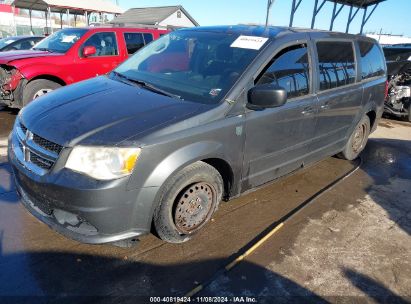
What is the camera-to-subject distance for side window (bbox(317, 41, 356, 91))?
4172mm

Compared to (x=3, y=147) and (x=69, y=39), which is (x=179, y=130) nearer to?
(x=3, y=147)

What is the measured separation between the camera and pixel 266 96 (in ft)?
10.2

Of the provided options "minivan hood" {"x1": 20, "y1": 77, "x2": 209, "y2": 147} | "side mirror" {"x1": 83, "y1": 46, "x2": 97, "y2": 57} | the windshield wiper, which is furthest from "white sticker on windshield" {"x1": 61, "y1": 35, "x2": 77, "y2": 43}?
"minivan hood" {"x1": 20, "y1": 77, "x2": 209, "y2": 147}

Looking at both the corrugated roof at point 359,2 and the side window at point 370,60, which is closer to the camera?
the side window at point 370,60

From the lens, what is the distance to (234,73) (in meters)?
3.33

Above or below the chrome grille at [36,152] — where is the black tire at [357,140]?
below

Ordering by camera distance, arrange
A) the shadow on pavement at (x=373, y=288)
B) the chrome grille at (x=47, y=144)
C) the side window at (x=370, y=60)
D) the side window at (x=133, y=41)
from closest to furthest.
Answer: the chrome grille at (x=47, y=144), the shadow on pavement at (x=373, y=288), the side window at (x=370, y=60), the side window at (x=133, y=41)

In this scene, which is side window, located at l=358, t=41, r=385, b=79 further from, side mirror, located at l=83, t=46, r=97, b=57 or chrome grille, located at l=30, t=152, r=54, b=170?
side mirror, located at l=83, t=46, r=97, b=57

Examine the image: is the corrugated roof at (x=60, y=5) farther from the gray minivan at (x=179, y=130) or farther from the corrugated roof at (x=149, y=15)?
the gray minivan at (x=179, y=130)

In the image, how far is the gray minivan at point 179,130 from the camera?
8.49ft

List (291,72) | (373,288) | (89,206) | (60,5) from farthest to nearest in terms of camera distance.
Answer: (60,5) → (291,72) → (373,288) → (89,206)

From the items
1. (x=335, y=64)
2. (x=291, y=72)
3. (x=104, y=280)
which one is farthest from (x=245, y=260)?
(x=335, y=64)

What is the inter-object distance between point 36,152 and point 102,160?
0.59 meters

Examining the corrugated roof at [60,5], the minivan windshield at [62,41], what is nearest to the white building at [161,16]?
the corrugated roof at [60,5]
